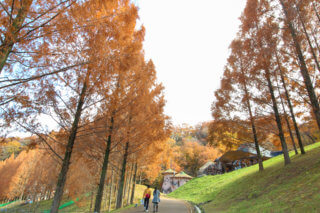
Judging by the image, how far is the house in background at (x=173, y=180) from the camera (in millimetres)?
31391

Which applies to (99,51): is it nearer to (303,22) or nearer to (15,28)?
(15,28)

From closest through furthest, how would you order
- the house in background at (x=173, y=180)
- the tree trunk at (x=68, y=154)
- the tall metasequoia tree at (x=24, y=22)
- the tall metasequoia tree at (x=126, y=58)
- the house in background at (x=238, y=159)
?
the tall metasequoia tree at (x=24, y=22) < the tall metasequoia tree at (x=126, y=58) < the tree trunk at (x=68, y=154) < the house in background at (x=238, y=159) < the house in background at (x=173, y=180)

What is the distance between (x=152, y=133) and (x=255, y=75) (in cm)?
666

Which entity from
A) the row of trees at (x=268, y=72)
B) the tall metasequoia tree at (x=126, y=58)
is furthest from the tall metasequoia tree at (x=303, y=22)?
the tall metasequoia tree at (x=126, y=58)

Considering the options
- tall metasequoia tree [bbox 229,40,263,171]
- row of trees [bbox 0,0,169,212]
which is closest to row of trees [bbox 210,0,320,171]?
tall metasequoia tree [bbox 229,40,263,171]

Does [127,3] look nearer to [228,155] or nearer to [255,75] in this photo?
[255,75]

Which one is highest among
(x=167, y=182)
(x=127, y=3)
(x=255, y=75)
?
(x=255, y=75)

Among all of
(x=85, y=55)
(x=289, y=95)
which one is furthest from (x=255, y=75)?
(x=85, y=55)

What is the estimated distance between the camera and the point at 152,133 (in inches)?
334

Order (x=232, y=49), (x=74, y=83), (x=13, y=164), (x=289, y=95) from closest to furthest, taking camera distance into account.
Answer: (x=74, y=83), (x=289, y=95), (x=232, y=49), (x=13, y=164)

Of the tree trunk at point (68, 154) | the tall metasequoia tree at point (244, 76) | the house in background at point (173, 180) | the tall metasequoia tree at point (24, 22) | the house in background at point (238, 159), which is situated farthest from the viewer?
the house in background at point (173, 180)

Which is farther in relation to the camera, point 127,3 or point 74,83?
point 74,83

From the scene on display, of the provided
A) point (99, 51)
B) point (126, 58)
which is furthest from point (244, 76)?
point (99, 51)

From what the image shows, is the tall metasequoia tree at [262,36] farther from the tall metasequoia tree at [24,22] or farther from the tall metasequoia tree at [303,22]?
the tall metasequoia tree at [24,22]
